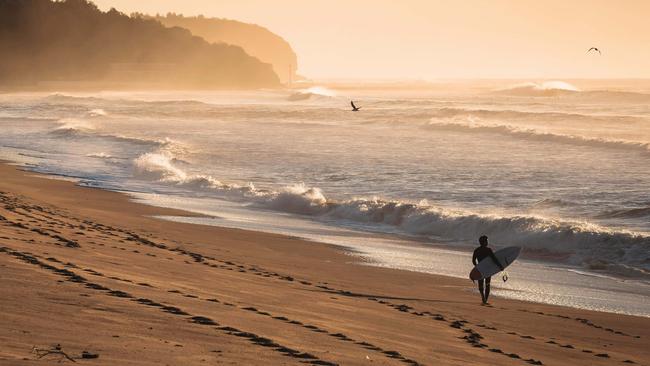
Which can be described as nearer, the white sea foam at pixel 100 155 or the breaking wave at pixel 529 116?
the white sea foam at pixel 100 155

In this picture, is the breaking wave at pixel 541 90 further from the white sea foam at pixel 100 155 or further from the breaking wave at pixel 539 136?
the white sea foam at pixel 100 155

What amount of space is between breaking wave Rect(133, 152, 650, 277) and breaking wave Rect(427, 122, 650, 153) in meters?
23.8

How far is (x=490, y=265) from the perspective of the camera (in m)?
14.8

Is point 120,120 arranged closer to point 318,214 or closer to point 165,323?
point 318,214

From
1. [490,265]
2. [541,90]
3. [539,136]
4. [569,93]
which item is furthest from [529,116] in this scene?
[490,265]

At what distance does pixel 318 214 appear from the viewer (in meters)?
26.3

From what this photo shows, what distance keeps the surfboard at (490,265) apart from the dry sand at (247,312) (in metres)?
0.45

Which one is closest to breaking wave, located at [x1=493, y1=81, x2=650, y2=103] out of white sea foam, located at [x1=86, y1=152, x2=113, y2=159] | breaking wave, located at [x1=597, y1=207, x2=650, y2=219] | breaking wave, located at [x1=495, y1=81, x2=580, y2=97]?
breaking wave, located at [x1=495, y1=81, x2=580, y2=97]

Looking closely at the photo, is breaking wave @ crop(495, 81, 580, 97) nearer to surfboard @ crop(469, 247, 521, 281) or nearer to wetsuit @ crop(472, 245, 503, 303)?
surfboard @ crop(469, 247, 521, 281)

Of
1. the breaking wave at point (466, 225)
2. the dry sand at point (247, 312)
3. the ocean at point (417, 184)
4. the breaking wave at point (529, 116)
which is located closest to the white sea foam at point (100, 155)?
the ocean at point (417, 184)

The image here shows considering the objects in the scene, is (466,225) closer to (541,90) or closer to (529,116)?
(529,116)

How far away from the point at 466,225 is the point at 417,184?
30.0 ft

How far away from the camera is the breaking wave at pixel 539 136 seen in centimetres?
4709

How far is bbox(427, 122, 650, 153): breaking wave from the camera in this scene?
4709 centimetres
